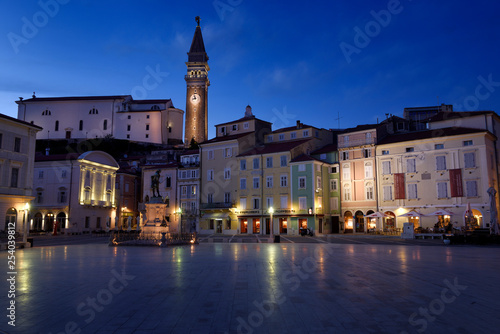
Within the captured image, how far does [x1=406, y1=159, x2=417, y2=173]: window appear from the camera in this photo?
1856 inches

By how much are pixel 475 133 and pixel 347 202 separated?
1720 centimetres

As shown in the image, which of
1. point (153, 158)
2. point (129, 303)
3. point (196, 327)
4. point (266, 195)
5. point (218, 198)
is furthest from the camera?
point (153, 158)

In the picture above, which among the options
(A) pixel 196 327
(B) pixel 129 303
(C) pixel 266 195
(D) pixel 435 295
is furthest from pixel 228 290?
(C) pixel 266 195

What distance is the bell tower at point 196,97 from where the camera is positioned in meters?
112

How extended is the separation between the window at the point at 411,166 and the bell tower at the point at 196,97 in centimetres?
7172

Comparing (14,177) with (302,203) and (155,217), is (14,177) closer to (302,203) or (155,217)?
(155,217)

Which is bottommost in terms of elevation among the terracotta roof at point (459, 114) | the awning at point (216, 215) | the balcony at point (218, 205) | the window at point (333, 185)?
the awning at point (216, 215)

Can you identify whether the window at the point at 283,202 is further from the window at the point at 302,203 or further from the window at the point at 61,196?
the window at the point at 61,196

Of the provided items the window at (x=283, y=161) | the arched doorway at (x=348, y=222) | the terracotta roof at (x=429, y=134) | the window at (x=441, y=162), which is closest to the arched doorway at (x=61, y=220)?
the window at (x=283, y=161)

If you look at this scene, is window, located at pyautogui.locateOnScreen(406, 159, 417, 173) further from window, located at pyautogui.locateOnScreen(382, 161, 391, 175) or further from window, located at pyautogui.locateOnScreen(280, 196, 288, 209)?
window, located at pyautogui.locateOnScreen(280, 196, 288, 209)

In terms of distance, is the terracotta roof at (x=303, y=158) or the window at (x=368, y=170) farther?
the terracotta roof at (x=303, y=158)

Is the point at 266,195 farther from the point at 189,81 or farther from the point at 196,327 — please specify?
the point at 189,81

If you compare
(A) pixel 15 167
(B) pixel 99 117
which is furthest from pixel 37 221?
(B) pixel 99 117

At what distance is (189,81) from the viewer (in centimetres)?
11431
